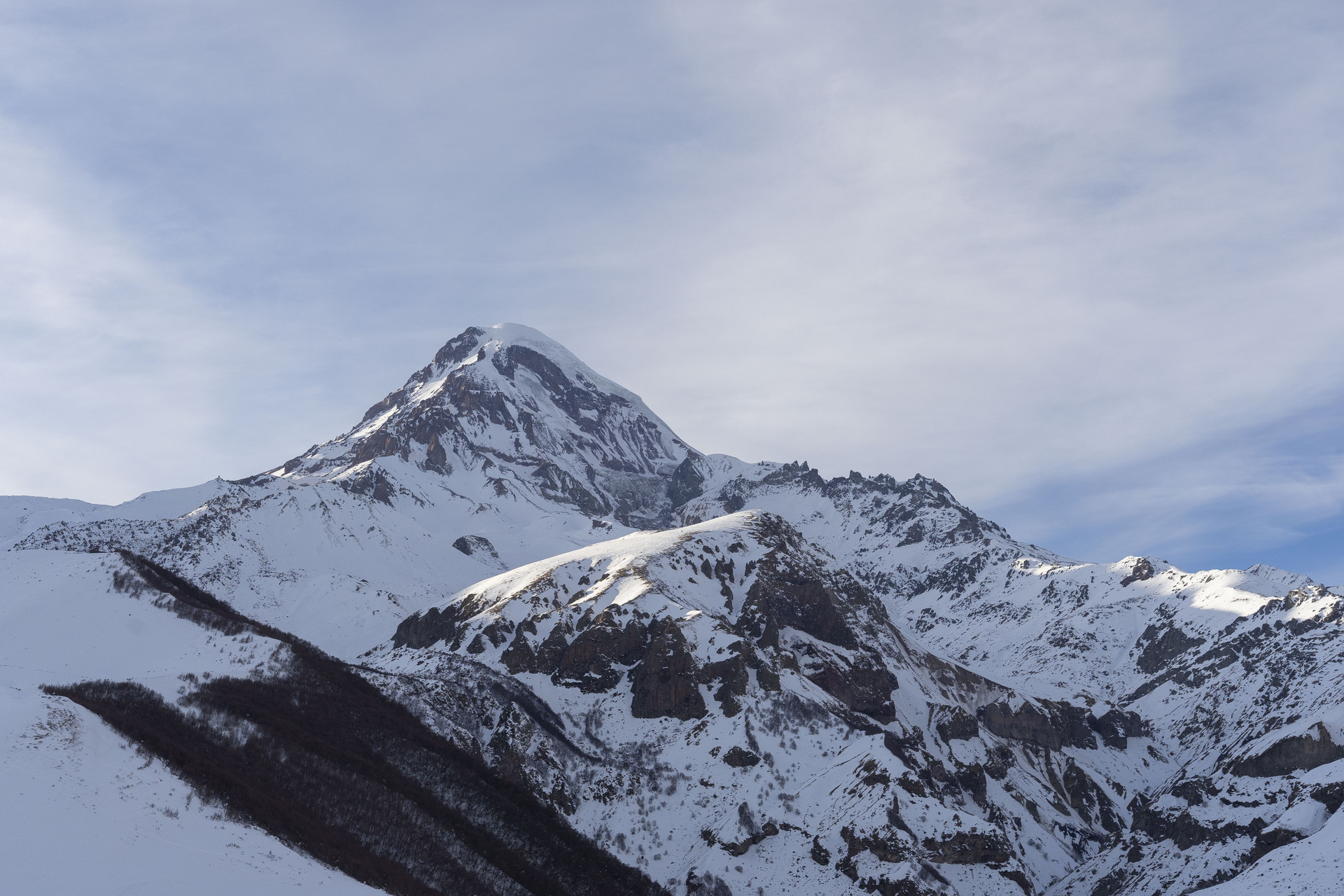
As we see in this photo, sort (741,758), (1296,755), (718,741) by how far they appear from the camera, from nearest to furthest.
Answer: (741,758), (718,741), (1296,755)

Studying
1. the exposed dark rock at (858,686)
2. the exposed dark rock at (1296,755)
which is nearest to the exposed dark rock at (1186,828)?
the exposed dark rock at (1296,755)

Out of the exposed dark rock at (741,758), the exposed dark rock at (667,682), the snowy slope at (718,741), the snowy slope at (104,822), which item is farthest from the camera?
the exposed dark rock at (667,682)

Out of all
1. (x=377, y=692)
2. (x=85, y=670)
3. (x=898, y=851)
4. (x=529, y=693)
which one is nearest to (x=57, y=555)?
(x=85, y=670)

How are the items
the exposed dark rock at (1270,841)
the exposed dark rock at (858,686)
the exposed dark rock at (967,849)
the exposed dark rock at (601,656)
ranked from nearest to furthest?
the exposed dark rock at (967,849)
the exposed dark rock at (1270,841)
the exposed dark rock at (601,656)
the exposed dark rock at (858,686)

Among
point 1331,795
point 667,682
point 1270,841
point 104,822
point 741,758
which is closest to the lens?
point 104,822

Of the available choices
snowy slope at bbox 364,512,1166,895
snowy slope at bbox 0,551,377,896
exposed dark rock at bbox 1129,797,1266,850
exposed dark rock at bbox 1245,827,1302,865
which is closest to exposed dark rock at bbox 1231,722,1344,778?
exposed dark rock at bbox 1129,797,1266,850

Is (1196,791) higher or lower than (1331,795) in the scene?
lower

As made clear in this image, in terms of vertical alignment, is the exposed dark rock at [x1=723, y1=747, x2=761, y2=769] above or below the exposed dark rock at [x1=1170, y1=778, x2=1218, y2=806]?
below

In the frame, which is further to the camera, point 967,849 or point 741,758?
point 741,758

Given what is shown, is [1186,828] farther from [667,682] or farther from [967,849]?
[667,682]

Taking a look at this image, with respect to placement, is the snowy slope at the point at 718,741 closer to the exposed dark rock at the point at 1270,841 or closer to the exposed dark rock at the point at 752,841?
the exposed dark rock at the point at 752,841

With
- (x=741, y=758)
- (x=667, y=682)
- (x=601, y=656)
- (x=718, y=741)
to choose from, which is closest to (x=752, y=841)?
(x=741, y=758)

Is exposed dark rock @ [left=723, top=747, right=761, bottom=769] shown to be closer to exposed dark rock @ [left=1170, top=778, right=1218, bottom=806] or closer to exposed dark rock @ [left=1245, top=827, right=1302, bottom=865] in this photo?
exposed dark rock @ [left=1245, top=827, right=1302, bottom=865]

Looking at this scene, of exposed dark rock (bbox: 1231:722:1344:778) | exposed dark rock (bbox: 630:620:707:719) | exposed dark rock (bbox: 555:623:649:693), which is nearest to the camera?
exposed dark rock (bbox: 630:620:707:719)
